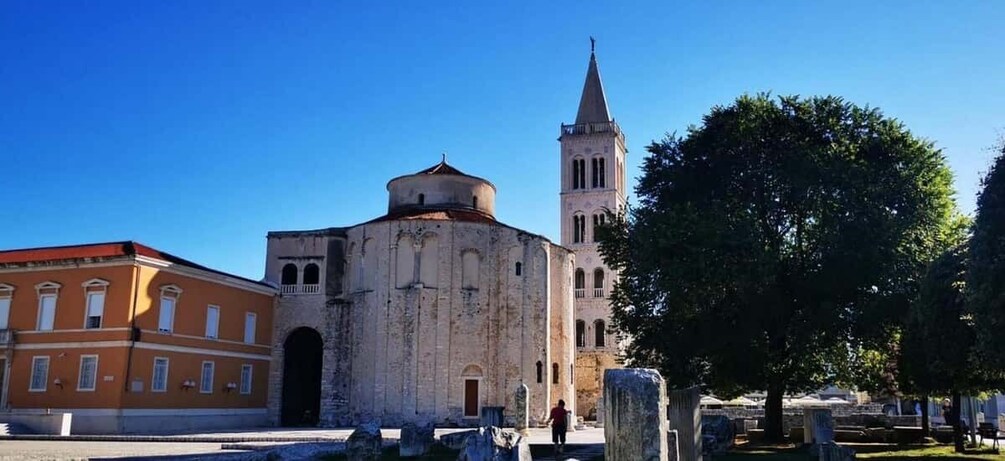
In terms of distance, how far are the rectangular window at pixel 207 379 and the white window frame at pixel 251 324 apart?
3.04 meters

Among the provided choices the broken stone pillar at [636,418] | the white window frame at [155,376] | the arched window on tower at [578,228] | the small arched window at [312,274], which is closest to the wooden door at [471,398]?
the small arched window at [312,274]

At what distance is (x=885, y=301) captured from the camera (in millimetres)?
23828

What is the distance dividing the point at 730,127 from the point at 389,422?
21548mm

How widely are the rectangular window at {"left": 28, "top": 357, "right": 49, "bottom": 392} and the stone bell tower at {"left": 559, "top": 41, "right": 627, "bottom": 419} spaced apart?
3227cm

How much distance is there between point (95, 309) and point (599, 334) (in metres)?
33.5

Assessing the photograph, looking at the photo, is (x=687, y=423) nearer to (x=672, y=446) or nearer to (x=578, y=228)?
(x=672, y=446)

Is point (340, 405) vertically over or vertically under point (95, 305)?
under

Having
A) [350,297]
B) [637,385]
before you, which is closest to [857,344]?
[637,385]

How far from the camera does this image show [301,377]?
4366cm

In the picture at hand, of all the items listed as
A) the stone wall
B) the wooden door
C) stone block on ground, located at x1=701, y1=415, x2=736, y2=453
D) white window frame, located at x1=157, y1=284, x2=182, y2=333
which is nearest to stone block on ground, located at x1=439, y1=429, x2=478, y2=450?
stone block on ground, located at x1=701, y1=415, x2=736, y2=453

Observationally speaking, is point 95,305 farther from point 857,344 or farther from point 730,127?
point 857,344

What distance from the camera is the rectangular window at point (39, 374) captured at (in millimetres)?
32406

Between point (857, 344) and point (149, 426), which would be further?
point (149, 426)

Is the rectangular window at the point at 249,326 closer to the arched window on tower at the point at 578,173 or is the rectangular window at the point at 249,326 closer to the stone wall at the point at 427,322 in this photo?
the stone wall at the point at 427,322
